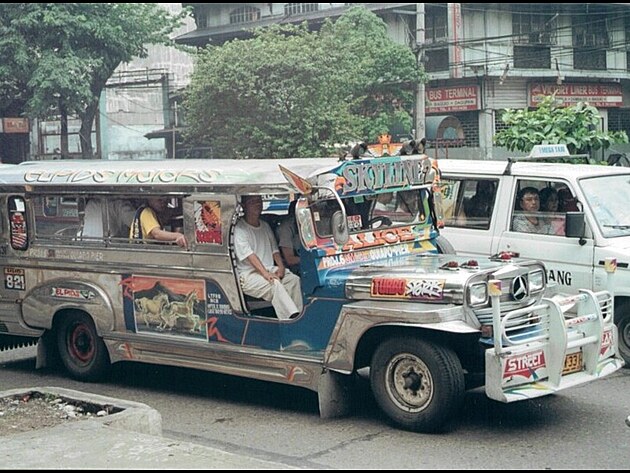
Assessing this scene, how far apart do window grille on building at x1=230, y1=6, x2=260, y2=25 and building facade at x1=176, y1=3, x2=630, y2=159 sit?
549 cm

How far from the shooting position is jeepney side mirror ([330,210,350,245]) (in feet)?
24.5

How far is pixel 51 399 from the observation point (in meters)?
7.75

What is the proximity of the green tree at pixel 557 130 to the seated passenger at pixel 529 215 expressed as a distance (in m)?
5.07

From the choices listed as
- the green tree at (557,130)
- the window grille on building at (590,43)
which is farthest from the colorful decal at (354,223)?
the window grille on building at (590,43)

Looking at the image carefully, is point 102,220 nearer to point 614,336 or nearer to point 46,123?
point 614,336

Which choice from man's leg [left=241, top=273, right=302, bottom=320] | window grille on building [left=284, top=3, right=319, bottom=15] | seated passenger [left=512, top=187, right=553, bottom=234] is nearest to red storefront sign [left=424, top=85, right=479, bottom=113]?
window grille on building [left=284, top=3, right=319, bottom=15]

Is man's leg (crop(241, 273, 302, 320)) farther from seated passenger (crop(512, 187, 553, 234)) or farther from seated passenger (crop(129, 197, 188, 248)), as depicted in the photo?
seated passenger (crop(512, 187, 553, 234))

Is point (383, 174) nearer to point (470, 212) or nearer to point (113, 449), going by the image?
point (470, 212)

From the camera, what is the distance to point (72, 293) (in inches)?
367

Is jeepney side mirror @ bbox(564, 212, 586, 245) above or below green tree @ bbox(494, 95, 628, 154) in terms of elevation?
below

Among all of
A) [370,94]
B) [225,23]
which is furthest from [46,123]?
[370,94]

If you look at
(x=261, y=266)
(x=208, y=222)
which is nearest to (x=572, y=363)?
(x=261, y=266)

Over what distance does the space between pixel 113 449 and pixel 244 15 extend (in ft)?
125

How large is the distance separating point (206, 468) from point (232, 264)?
2.67 meters
